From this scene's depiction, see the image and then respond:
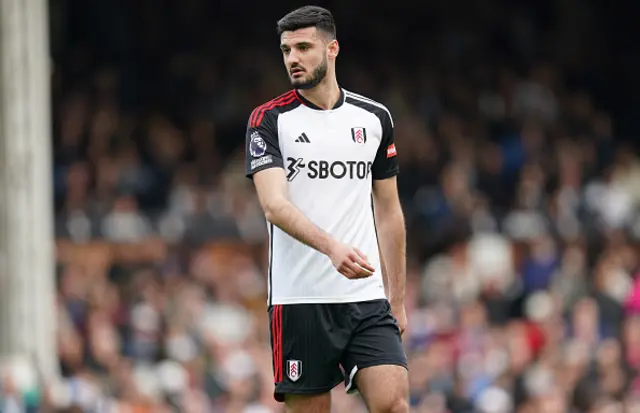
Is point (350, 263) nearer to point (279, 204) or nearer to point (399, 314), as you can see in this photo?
point (279, 204)

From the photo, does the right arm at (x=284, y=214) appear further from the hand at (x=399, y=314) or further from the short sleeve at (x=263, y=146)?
the hand at (x=399, y=314)

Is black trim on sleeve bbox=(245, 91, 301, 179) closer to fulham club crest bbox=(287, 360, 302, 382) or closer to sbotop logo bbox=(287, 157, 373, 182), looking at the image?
sbotop logo bbox=(287, 157, 373, 182)

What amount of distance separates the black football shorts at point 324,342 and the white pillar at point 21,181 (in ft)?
30.0

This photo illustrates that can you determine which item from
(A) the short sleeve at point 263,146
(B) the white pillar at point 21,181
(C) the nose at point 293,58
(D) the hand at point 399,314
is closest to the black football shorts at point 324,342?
(D) the hand at point 399,314

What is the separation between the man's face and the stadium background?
7084 mm

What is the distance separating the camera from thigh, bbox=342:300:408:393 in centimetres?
715

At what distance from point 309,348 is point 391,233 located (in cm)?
68

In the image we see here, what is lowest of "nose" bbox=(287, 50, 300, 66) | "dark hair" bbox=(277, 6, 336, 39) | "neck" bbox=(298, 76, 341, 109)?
"neck" bbox=(298, 76, 341, 109)

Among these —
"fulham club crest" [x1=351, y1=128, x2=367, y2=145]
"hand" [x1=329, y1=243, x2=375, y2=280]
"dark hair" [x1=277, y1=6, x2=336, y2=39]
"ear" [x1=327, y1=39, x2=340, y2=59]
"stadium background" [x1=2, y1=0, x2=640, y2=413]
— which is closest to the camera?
"hand" [x1=329, y1=243, x2=375, y2=280]

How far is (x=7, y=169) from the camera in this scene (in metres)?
16.3

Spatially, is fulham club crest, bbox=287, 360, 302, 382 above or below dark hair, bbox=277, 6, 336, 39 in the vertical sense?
below

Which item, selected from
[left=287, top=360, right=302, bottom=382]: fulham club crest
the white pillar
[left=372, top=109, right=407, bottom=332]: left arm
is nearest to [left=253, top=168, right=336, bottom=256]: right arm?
[left=372, top=109, right=407, bottom=332]: left arm

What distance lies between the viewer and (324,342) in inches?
284

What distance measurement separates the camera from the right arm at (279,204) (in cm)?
659
